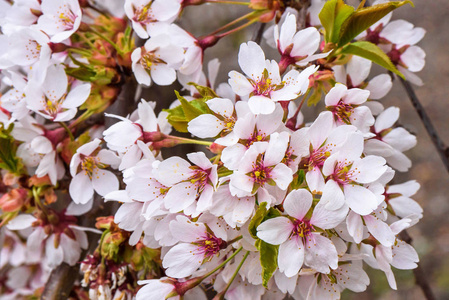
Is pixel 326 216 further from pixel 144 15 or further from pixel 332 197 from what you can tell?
pixel 144 15

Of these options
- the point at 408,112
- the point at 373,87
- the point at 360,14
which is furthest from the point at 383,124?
the point at 408,112

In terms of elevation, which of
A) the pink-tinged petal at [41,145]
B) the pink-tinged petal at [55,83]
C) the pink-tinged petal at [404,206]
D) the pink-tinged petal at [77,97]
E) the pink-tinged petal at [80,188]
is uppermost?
the pink-tinged petal at [55,83]

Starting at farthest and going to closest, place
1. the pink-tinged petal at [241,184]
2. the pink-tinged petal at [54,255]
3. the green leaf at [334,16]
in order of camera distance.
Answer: the pink-tinged petal at [54,255] < the green leaf at [334,16] < the pink-tinged petal at [241,184]

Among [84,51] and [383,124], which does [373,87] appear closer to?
[383,124]

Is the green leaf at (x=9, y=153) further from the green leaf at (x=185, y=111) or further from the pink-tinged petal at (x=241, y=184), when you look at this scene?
the pink-tinged petal at (x=241, y=184)

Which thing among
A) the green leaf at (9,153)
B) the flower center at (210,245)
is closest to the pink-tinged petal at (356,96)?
the flower center at (210,245)

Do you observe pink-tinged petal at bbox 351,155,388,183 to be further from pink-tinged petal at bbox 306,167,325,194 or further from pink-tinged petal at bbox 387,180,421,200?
A: pink-tinged petal at bbox 387,180,421,200

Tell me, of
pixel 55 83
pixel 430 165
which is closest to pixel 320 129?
pixel 55 83

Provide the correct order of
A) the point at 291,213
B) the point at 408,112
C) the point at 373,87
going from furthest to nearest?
1. the point at 408,112
2. the point at 373,87
3. the point at 291,213
